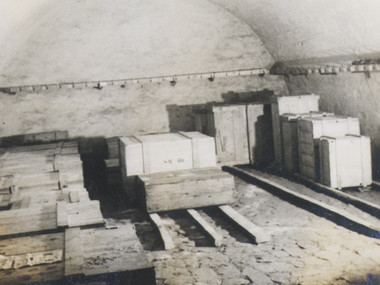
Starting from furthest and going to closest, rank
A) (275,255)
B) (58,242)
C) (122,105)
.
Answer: (122,105)
(275,255)
(58,242)

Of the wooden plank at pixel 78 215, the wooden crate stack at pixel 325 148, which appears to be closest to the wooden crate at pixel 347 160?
the wooden crate stack at pixel 325 148

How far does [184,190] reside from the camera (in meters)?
5.75

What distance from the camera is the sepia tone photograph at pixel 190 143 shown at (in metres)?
3.53

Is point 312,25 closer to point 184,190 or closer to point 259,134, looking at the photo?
point 259,134

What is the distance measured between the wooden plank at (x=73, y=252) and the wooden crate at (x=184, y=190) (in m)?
3.01

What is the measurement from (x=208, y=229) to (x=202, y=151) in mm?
1596

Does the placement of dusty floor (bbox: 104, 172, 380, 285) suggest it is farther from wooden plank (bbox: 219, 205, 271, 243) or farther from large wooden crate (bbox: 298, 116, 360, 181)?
large wooden crate (bbox: 298, 116, 360, 181)

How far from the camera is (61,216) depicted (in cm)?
291

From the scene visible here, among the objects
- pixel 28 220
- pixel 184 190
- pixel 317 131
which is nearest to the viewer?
pixel 28 220

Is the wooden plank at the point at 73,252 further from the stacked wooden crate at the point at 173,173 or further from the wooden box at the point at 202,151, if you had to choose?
the wooden box at the point at 202,151

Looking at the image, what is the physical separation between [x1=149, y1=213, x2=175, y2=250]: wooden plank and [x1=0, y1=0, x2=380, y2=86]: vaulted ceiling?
453 centimetres

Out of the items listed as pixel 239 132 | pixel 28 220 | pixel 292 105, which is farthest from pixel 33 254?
pixel 239 132

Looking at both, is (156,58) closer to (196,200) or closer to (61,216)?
(196,200)

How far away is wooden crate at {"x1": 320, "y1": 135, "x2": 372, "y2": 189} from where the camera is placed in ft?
20.9
